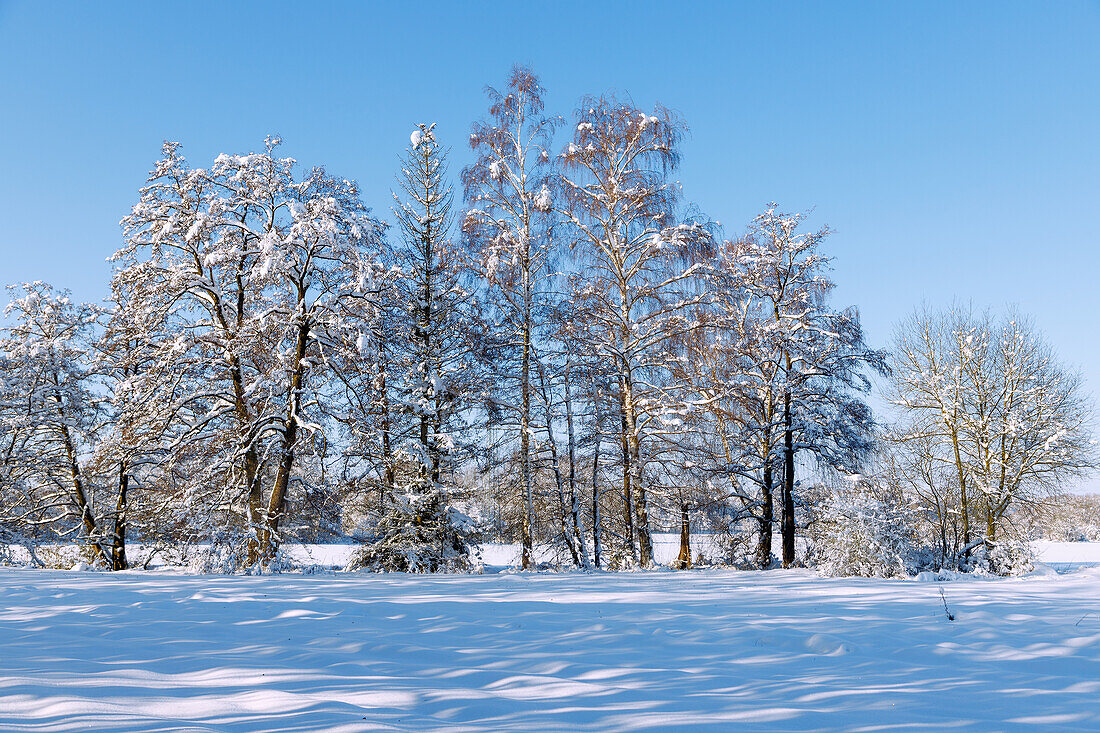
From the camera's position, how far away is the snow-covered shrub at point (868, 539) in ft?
42.3

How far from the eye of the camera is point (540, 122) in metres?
17.7

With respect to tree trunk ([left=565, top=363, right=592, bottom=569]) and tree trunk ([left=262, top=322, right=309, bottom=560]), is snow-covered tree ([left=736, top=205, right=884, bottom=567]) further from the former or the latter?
tree trunk ([left=262, top=322, right=309, bottom=560])

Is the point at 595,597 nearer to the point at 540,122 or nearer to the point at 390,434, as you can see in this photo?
the point at 390,434

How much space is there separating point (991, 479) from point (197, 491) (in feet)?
70.6

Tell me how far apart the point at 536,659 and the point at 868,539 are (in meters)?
9.98

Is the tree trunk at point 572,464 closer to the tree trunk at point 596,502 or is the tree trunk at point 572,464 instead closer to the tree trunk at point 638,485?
the tree trunk at point 596,502

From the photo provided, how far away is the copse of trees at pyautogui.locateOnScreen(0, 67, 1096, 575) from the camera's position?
1389cm

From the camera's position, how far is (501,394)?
16219 mm

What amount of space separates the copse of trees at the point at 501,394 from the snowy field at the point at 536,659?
5.23 m

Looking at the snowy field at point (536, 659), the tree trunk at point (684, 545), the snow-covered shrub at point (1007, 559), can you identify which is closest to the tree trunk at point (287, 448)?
the snowy field at point (536, 659)

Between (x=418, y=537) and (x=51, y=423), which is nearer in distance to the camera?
(x=418, y=537)

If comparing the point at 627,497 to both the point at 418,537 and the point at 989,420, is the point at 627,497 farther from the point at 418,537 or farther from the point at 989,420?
the point at 989,420

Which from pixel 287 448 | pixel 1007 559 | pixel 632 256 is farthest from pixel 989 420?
pixel 287 448

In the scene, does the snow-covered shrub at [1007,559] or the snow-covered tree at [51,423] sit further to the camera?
the snow-covered tree at [51,423]
